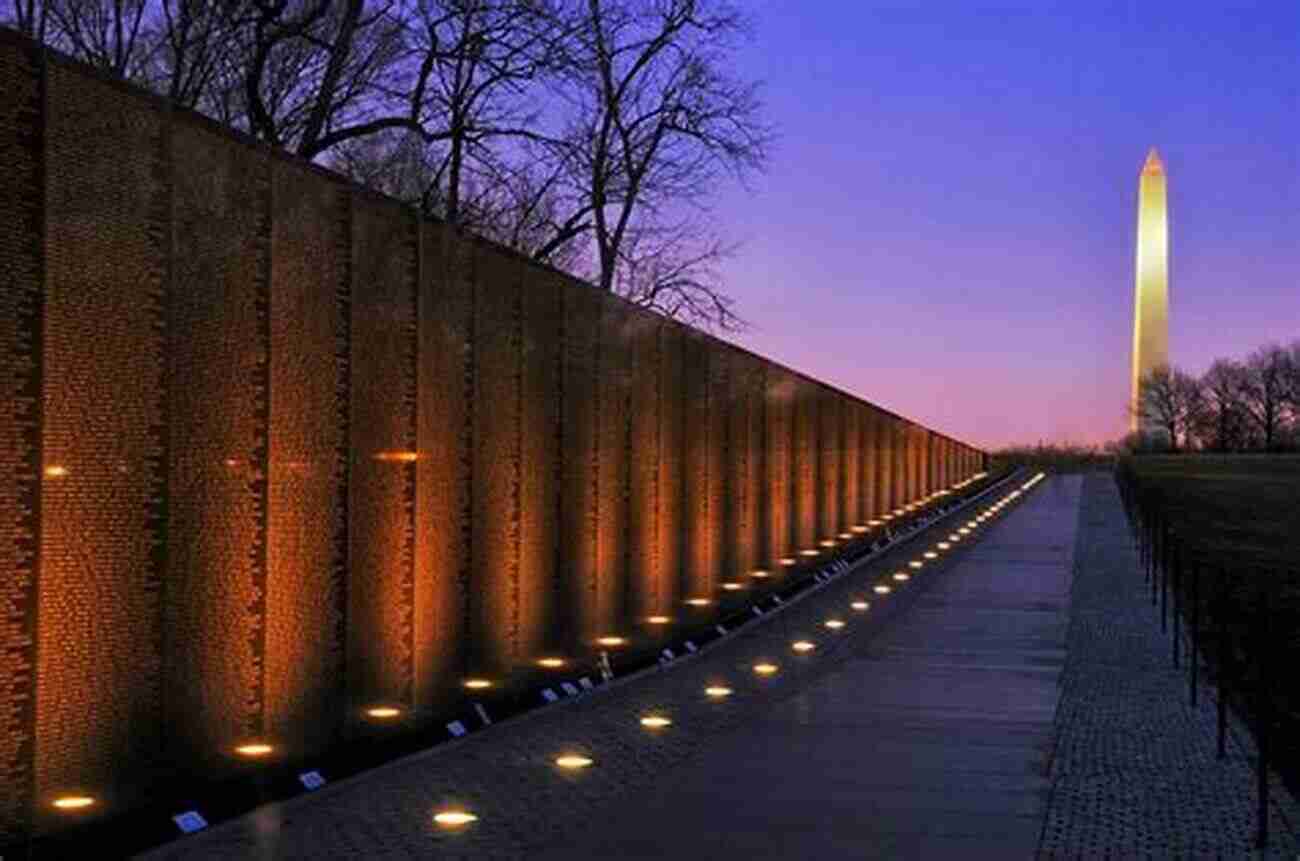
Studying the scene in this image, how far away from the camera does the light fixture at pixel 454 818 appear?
34.4 ft

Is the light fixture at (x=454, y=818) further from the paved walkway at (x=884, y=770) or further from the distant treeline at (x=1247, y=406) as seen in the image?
the distant treeline at (x=1247, y=406)

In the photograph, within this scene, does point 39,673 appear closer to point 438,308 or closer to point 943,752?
point 438,308

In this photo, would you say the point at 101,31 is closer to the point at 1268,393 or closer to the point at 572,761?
the point at 572,761

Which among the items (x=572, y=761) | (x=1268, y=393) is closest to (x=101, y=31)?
(x=572, y=761)

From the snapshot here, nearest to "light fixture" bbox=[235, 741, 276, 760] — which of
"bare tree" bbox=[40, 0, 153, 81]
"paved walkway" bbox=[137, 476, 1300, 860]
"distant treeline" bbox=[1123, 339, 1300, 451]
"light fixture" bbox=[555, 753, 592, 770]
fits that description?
"paved walkway" bbox=[137, 476, 1300, 860]

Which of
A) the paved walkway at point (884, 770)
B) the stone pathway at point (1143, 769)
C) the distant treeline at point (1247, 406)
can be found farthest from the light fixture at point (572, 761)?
the distant treeline at point (1247, 406)

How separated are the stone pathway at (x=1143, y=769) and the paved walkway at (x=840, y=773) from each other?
0.03m

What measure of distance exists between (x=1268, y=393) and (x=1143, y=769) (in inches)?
7570

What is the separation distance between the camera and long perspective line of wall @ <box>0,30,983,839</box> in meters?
8.91

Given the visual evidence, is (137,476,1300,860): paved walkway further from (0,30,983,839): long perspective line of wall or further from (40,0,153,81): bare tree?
(40,0,153,81): bare tree

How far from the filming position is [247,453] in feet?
36.4

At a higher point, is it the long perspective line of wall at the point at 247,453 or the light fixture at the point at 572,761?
the long perspective line of wall at the point at 247,453

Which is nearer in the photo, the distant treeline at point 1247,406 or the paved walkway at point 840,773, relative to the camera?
the paved walkway at point 840,773

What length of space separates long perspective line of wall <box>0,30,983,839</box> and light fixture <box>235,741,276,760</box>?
3.0 inches
